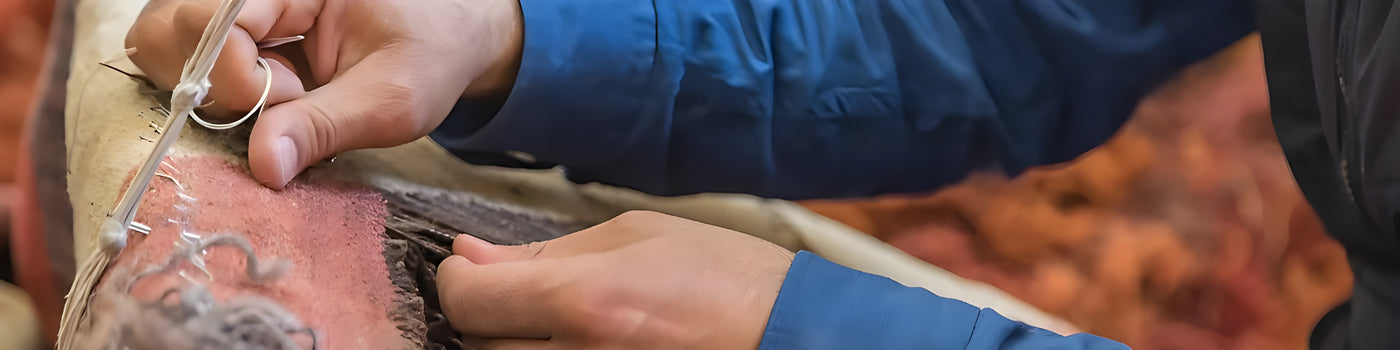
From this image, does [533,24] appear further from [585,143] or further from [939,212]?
[939,212]

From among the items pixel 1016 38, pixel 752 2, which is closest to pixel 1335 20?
pixel 1016 38

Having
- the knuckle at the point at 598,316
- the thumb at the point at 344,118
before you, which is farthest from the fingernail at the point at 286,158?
the knuckle at the point at 598,316

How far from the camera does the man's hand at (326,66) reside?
1.05 ft

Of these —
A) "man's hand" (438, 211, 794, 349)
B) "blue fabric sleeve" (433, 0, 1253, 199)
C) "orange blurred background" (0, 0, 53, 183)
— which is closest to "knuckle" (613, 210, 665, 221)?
"man's hand" (438, 211, 794, 349)

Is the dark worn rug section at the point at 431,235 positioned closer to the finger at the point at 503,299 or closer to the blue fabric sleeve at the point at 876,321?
the finger at the point at 503,299

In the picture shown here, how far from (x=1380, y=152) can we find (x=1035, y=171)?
271 millimetres

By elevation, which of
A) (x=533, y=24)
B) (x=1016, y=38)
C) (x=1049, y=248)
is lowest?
(x=1049, y=248)

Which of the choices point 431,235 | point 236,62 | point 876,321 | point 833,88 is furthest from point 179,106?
point 833,88

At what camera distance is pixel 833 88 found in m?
0.55

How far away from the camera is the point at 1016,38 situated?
0.55 metres

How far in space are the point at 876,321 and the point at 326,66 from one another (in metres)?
0.25

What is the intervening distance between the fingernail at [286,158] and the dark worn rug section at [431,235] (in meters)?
0.05

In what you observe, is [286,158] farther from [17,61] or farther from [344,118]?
[17,61]

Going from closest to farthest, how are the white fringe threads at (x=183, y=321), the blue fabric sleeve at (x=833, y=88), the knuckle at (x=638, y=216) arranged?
1. the white fringe threads at (x=183, y=321)
2. the knuckle at (x=638, y=216)
3. the blue fabric sleeve at (x=833, y=88)
